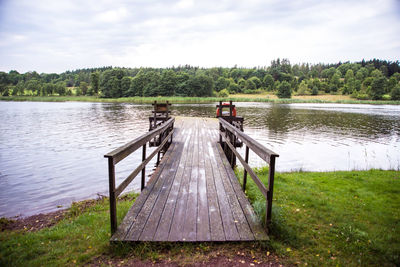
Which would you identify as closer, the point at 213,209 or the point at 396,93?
the point at 213,209

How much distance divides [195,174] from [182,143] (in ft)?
12.2

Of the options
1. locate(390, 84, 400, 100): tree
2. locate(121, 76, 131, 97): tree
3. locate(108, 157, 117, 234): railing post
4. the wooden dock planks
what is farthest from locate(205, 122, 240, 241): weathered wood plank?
locate(390, 84, 400, 100): tree

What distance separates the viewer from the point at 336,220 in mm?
4219

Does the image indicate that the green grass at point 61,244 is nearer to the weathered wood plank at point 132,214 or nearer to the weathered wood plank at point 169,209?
the weathered wood plank at point 132,214

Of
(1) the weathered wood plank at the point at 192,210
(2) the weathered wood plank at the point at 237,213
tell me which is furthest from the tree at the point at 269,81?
(2) the weathered wood plank at the point at 237,213

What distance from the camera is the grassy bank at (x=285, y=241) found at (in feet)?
9.75

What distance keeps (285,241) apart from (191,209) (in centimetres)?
155

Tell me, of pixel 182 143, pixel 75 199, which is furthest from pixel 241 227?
pixel 182 143

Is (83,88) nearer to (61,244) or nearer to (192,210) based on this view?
(61,244)

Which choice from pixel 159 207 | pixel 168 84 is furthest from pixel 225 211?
pixel 168 84

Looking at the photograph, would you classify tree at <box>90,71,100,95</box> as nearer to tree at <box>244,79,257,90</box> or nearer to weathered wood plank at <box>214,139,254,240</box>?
tree at <box>244,79,257,90</box>

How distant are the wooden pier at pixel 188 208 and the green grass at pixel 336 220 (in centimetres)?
45

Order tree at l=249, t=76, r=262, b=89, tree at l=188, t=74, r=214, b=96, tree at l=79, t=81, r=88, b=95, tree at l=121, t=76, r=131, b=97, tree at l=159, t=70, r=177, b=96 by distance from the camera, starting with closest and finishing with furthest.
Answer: tree at l=188, t=74, r=214, b=96 → tree at l=159, t=70, r=177, b=96 → tree at l=121, t=76, r=131, b=97 → tree at l=79, t=81, r=88, b=95 → tree at l=249, t=76, r=262, b=89

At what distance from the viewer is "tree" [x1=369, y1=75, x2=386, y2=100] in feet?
259
